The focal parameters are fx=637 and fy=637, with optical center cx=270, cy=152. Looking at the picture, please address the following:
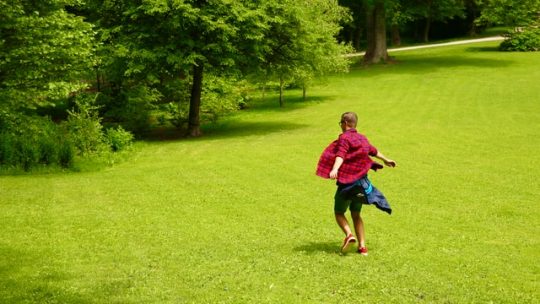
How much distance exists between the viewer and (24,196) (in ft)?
53.7

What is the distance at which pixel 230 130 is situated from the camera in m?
32.2

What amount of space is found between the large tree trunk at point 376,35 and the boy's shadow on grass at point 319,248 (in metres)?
43.3

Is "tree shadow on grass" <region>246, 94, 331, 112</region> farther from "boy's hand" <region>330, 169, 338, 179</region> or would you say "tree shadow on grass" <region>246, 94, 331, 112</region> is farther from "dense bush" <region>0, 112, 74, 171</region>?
"boy's hand" <region>330, 169, 338, 179</region>

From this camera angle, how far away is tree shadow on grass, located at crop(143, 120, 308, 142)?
30219 mm

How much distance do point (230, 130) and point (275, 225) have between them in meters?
19.9

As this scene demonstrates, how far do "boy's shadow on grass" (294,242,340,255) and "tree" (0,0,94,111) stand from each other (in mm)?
15618

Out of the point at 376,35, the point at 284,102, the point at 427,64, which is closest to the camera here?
the point at 284,102

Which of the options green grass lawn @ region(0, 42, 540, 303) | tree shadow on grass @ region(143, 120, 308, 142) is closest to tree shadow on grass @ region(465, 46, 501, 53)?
tree shadow on grass @ region(143, 120, 308, 142)

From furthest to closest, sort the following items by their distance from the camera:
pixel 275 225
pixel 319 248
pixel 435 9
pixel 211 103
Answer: pixel 435 9, pixel 211 103, pixel 275 225, pixel 319 248

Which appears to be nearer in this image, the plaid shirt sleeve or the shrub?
the plaid shirt sleeve

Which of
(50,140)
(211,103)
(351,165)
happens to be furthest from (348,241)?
(211,103)

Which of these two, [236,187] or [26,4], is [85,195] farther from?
[26,4]

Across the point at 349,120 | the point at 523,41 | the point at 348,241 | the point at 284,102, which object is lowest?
the point at 348,241

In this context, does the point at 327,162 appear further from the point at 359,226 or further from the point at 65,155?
the point at 65,155
